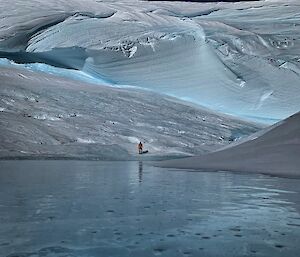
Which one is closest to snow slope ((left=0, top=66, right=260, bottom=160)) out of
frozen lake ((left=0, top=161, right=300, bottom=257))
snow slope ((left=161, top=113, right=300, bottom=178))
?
snow slope ((left=161, top=113, right=300, bottom=178))

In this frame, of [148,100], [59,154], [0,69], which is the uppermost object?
[0,69]

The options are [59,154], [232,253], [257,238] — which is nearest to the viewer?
[232,253]

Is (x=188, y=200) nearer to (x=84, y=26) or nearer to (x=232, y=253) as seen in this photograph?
(x=232, y=253)

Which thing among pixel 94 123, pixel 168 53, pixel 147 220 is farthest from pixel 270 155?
pixel 168 53

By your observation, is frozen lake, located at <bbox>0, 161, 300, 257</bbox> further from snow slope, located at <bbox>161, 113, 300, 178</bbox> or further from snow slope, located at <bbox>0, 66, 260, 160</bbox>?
snow slope, located at <bbox>0, 66, 260, 160</bbox>

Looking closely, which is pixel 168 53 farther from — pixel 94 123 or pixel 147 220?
pixel 147 220

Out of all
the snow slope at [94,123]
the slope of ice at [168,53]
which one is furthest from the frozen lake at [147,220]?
the slope of ice at [168,53]

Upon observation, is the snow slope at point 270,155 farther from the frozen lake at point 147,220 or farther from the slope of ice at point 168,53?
the slope of ice at point 168,53

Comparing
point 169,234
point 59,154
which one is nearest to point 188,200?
point 169,234
